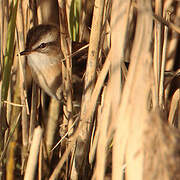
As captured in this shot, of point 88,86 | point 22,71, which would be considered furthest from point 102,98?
point 22,71

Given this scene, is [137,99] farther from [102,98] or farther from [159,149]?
[102,98]

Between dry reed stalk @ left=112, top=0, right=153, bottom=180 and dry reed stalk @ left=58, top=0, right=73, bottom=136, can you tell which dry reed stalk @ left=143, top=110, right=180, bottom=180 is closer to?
dry reed stalk @ left=112, top=0, right=153, bottom=180

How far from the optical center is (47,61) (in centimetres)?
180

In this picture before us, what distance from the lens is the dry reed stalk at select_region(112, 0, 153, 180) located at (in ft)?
2.70

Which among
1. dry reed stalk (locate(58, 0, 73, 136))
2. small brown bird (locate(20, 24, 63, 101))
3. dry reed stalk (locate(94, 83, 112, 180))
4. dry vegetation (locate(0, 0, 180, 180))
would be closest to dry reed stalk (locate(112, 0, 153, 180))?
dry vegetation (locate(0, 0, 180, 180))

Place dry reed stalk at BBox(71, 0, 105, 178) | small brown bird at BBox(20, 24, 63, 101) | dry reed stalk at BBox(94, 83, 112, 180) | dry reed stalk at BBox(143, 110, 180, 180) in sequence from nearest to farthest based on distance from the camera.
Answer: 1. dry reed stalk at BBox(143, 110, 180, 180)
2. dry reed stalk at BBox(94, 83, 112, 180)
3. dry reed stalk at BBox(71, 0, 105, 178)
4. small brown bird at BBox(20, 24, 63, 101)

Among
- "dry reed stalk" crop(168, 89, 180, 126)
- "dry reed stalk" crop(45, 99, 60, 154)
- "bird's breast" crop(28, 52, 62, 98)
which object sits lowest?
"dry reed stalk" crop(45, 99, 60, 154)

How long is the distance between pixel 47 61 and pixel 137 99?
1.04m

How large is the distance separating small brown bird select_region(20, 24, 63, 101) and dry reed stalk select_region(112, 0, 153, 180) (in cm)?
89

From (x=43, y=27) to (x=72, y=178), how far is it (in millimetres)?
718

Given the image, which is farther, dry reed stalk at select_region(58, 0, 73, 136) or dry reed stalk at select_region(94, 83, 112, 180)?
dry reed stalk at select_region(58, 0, 73, 136)

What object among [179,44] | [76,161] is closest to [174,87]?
[179,44]

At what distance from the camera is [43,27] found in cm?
168

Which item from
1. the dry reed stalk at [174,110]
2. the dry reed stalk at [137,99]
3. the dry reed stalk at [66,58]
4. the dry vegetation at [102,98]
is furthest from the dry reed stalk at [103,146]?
the dry reed stalk at [174,110]
